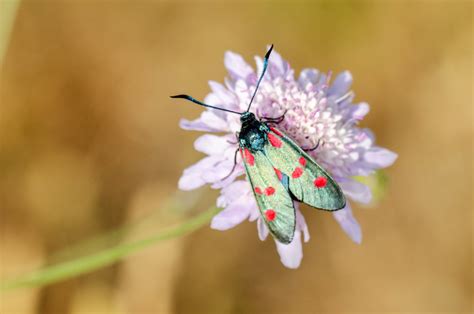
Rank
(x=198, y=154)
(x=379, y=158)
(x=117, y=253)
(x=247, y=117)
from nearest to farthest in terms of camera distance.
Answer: (x=247, y=117), (x=117, y=253), (x=379, y=158), (x=198, y=154)

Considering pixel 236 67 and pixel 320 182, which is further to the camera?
pixel 236 67

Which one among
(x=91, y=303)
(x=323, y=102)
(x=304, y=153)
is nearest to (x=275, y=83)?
(x=323, y=102)

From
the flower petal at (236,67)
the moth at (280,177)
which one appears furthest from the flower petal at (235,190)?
the flower petal at (236,67)

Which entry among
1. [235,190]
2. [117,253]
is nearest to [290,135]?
[235,190]

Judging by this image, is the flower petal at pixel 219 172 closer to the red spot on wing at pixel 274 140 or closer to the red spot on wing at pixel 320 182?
the red spot on wing at pixel 274 140

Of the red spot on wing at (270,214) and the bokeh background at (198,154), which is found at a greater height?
the bokeh background at (198,154)

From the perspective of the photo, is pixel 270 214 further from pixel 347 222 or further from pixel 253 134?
pixel 347 222
